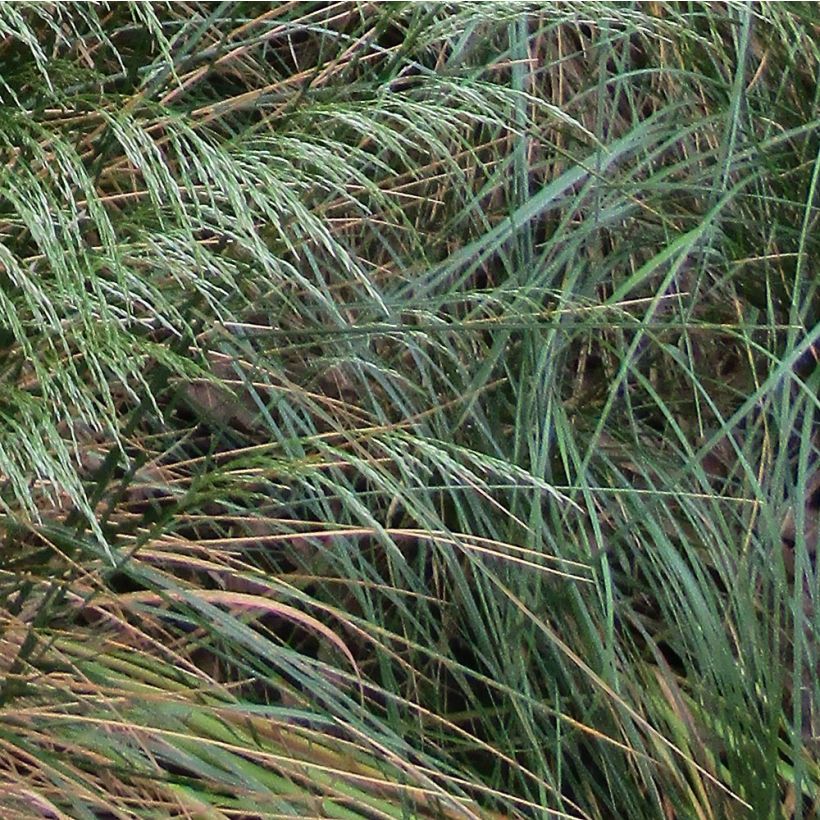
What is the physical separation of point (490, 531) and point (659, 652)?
0.17m

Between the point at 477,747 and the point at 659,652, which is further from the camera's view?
the point at 659,652

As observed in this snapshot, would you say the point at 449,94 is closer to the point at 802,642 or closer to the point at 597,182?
the point at 597,182

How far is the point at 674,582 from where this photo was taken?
3.14ft

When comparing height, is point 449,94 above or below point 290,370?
above

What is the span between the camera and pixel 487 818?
2.78ft

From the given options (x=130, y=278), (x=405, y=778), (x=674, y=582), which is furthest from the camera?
(x=674, y=582)

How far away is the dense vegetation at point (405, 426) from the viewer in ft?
2.48

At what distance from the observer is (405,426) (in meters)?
0.90

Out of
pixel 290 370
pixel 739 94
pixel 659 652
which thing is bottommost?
pixel 659 652

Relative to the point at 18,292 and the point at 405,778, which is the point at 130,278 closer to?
the point at 18,292

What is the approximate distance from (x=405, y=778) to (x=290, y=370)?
372 mm

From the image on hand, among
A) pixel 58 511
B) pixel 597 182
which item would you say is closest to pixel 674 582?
pixel 597 182

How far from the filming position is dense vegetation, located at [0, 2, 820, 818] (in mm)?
757

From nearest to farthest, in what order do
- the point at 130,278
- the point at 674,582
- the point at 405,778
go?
the point at 130,278 < the point at 405,778 < the point at 674,582
